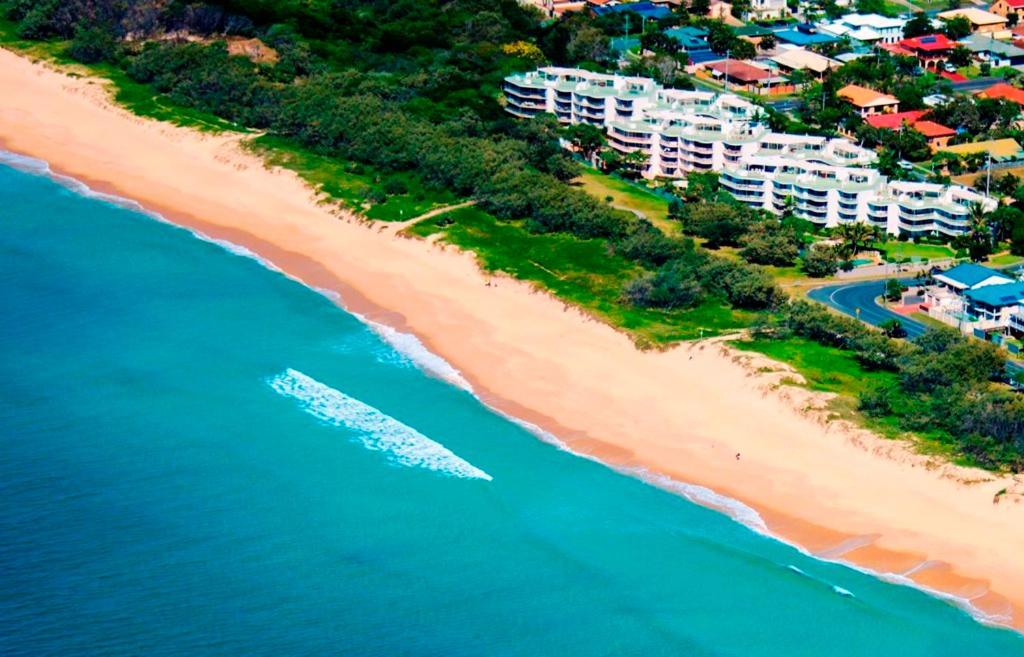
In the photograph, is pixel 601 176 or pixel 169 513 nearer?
pixel 169 513

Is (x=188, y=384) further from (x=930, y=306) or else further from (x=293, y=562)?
(x=930, y=306)

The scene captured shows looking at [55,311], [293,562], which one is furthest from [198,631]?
[55,311]

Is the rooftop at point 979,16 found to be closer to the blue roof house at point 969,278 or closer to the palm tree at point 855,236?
the palm tree at point 855,236

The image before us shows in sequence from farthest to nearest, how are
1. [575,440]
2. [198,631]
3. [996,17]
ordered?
[996,17], [575,440], [198,631]

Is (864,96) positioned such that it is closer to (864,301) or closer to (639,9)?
(639,9)

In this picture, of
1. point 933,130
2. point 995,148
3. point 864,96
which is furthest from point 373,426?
point 864,96

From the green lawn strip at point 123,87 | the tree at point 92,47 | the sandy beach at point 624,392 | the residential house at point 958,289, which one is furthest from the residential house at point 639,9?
the residential house at point 958,289
